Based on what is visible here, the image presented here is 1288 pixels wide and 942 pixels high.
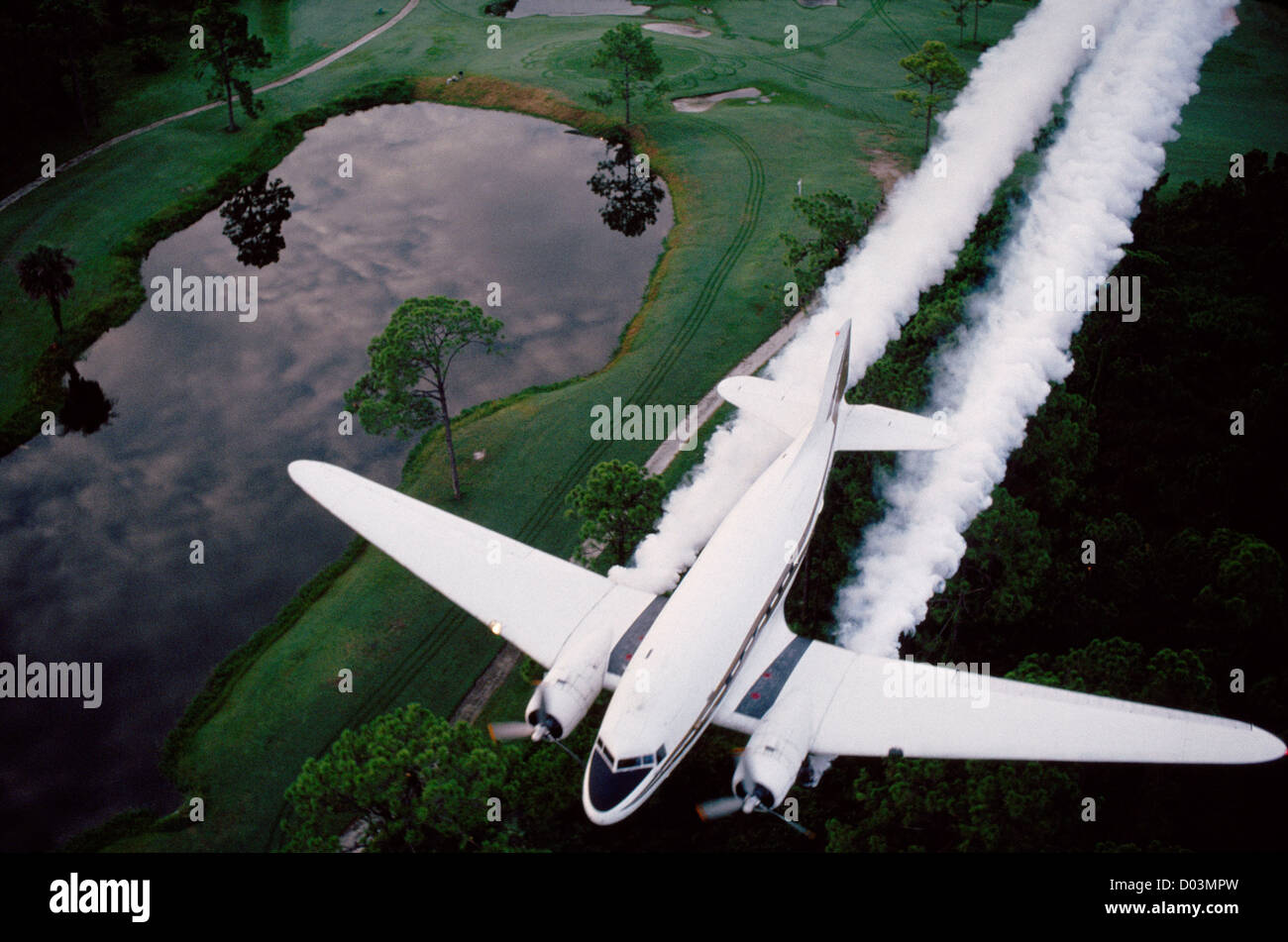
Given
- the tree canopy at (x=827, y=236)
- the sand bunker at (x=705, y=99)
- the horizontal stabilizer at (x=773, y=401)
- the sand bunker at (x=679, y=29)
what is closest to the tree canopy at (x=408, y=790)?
the horizontal stabilizer at (x=773, y=401)

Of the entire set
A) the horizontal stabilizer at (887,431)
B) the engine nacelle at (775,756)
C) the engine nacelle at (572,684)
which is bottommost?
the engine nacelle at (775,756)

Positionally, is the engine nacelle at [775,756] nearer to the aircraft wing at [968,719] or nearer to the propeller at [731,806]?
the propeller at [731,806]

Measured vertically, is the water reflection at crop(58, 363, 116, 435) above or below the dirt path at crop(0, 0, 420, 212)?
below

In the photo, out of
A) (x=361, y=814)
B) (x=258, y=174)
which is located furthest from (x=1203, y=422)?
(x=258, y=174)

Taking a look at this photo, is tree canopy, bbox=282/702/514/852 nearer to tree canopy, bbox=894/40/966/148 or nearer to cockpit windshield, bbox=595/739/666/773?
cockpit windshield, bbox=595/739/666/773

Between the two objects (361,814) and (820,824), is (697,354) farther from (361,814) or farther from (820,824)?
(361,814)

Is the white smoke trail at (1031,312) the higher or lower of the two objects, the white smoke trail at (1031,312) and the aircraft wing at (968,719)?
the higher

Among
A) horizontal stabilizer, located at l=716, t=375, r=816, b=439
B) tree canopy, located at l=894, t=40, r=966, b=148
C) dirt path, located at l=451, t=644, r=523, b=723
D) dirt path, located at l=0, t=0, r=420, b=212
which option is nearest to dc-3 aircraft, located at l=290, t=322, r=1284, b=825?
horizontal stabilizer, located at l=716, t=375, r=816, b=439
